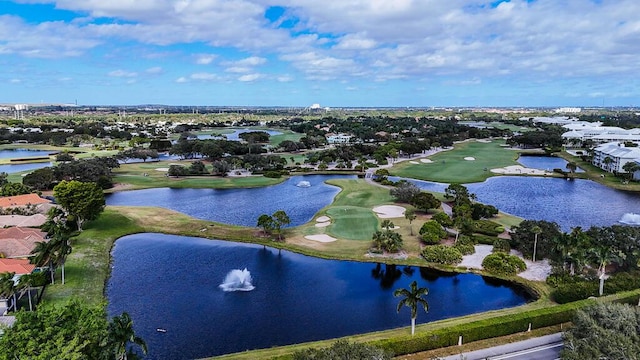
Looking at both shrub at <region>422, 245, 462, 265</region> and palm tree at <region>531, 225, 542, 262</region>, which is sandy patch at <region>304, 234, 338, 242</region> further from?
palm tree at <region>531, 225, 542, 262</region>

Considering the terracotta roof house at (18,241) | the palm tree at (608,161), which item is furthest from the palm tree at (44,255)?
the palm tree at (608,161)

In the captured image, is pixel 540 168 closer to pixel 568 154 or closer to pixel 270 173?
pixel 568 154

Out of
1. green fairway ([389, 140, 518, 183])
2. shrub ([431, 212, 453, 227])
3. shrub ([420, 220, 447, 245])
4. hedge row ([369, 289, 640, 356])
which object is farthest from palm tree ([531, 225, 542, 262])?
green fairway ([389, 140, 518, 183])

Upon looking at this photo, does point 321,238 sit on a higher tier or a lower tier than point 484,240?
lower

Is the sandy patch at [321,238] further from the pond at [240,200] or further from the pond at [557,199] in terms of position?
the pond at [557,199]

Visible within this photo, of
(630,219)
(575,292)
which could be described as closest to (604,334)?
(575,292)

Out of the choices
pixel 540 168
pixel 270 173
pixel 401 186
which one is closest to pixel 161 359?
pixel 401 186

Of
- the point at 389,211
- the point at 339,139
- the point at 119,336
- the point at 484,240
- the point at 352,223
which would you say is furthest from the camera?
the point at 339,139

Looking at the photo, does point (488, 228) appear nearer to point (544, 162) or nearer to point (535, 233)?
point (535, 233)

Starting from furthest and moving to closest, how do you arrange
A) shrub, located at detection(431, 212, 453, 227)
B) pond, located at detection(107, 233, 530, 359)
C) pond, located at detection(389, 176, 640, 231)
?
pond, located at detection(389, 176, 640, 231) → shrub, located at detection(431, 212, 453, 227) → pond, located at detection(107, 233, 530, 359)
